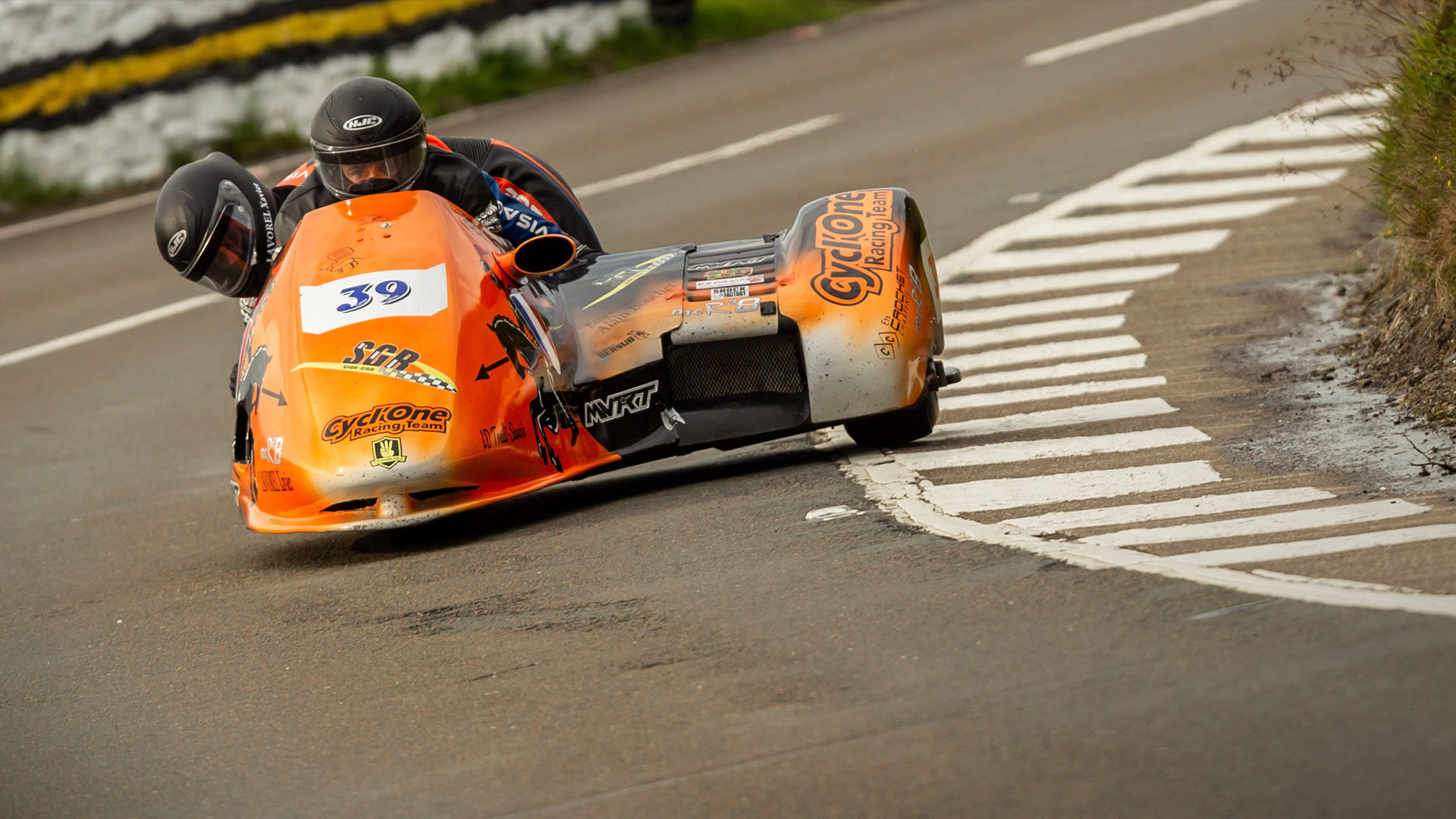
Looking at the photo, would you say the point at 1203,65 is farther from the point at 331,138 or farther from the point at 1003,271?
the point at 331,138

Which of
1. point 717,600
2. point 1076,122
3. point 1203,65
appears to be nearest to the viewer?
point 717,600

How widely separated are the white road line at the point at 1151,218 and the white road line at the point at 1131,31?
225 inches

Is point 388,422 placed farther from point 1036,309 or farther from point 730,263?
point 1036,309

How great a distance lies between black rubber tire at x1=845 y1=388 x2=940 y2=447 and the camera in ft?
24.5

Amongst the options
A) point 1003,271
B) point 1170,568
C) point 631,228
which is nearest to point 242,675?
point 1170,568

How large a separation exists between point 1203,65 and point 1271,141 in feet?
9.94

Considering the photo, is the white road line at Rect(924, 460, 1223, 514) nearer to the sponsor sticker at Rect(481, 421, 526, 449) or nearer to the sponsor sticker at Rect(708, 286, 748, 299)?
the sponsor sticker at Rect(708, 286, 748, 299)

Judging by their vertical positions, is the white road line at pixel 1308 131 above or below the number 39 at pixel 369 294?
below

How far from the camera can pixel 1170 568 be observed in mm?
4969

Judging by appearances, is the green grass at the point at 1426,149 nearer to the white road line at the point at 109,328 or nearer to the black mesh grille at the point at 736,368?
the black mesh grille at the point at 736,368

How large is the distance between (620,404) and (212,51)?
1176 centimetres

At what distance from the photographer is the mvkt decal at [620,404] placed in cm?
721

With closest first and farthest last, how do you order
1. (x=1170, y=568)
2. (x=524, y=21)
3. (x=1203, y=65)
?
(x=1170, y=568), (x=1203, y=65), (x=524, y=21)

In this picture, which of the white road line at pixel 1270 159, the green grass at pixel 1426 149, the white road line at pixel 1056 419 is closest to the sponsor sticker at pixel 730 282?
the white road line at pixel 1056 419
